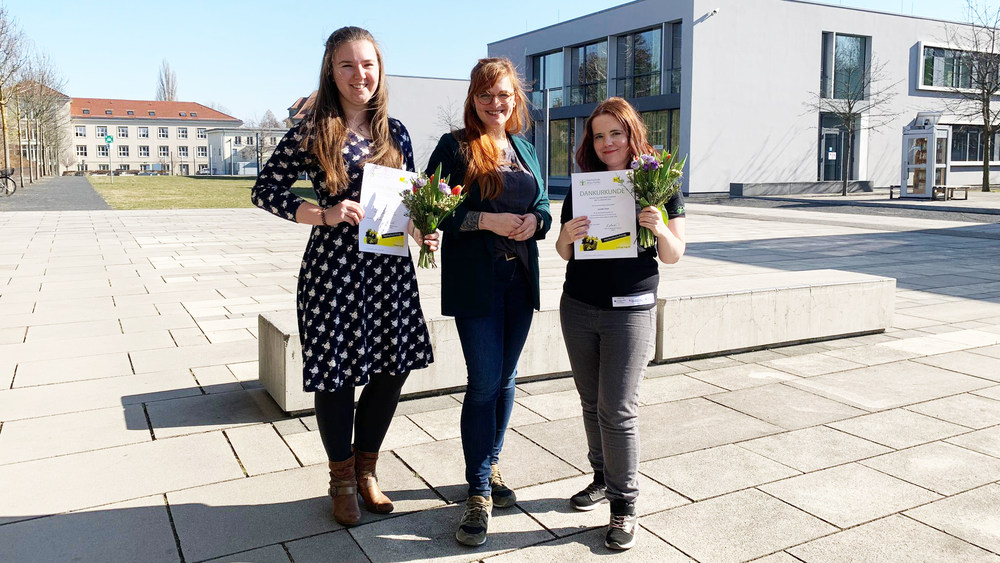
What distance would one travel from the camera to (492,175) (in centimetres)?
321

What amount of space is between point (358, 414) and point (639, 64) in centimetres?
3442

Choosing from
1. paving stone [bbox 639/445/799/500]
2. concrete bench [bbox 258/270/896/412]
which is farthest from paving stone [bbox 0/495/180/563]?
paving stone [bbox 639/445/799/500]

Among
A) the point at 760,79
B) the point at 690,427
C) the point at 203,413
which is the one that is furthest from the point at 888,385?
the point at 760,79

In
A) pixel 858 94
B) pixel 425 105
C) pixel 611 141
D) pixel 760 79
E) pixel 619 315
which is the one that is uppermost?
pixel 425 105

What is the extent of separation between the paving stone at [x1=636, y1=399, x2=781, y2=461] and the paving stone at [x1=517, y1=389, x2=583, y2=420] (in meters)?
0.41

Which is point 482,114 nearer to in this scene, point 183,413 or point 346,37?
point 346,37

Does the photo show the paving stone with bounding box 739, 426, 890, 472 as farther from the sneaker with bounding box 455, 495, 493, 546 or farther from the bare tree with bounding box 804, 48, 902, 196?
the bare tree with bounding box 804, 48, 902, 196

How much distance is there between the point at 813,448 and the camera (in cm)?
435

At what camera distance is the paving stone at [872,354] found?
631 centimetres

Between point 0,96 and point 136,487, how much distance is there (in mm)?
36516

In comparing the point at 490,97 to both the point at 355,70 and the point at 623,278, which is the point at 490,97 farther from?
the point at 623,278

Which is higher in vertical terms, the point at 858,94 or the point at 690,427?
the point at 858,94

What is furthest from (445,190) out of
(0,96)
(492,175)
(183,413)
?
(0,96)

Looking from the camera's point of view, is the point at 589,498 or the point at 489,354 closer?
the point at 489,354
